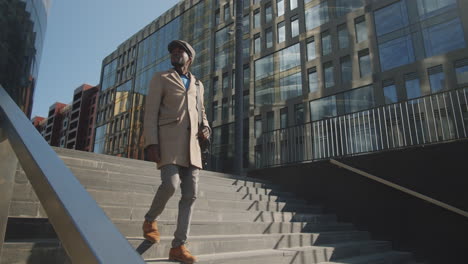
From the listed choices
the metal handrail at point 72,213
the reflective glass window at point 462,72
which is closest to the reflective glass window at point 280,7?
the reflective glass window at point 462,72

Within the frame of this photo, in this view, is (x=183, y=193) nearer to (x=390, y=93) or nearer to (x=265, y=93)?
(x=390, y=93)

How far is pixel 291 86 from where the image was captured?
21281 millimetres

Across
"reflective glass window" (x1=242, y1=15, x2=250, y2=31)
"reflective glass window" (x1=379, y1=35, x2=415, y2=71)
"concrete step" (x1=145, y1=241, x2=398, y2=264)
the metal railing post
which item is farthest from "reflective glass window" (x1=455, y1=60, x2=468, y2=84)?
the metal railing post

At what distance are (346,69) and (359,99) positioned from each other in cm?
224

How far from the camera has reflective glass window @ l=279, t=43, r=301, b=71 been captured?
21.5m

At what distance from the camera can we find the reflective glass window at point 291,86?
2089 centimetres

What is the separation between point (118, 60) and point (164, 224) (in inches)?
1650

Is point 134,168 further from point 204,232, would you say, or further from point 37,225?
point 37,225

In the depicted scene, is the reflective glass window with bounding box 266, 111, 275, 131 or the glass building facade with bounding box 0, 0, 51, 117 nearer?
the glass building facade with bounding box 0, 0, 51, 117

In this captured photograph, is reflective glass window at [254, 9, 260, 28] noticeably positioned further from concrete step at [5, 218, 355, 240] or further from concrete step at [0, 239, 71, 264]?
concrete step at [0, 239, 71, 264]

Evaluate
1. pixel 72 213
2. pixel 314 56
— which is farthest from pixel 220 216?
pixel 314 56

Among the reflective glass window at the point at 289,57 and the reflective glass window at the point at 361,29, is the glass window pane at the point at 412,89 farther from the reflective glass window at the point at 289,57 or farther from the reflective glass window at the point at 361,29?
the reflective glass window at the point at 289,57

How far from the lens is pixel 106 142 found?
132ft

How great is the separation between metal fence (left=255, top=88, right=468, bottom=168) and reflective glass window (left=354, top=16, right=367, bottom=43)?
1251 cm
